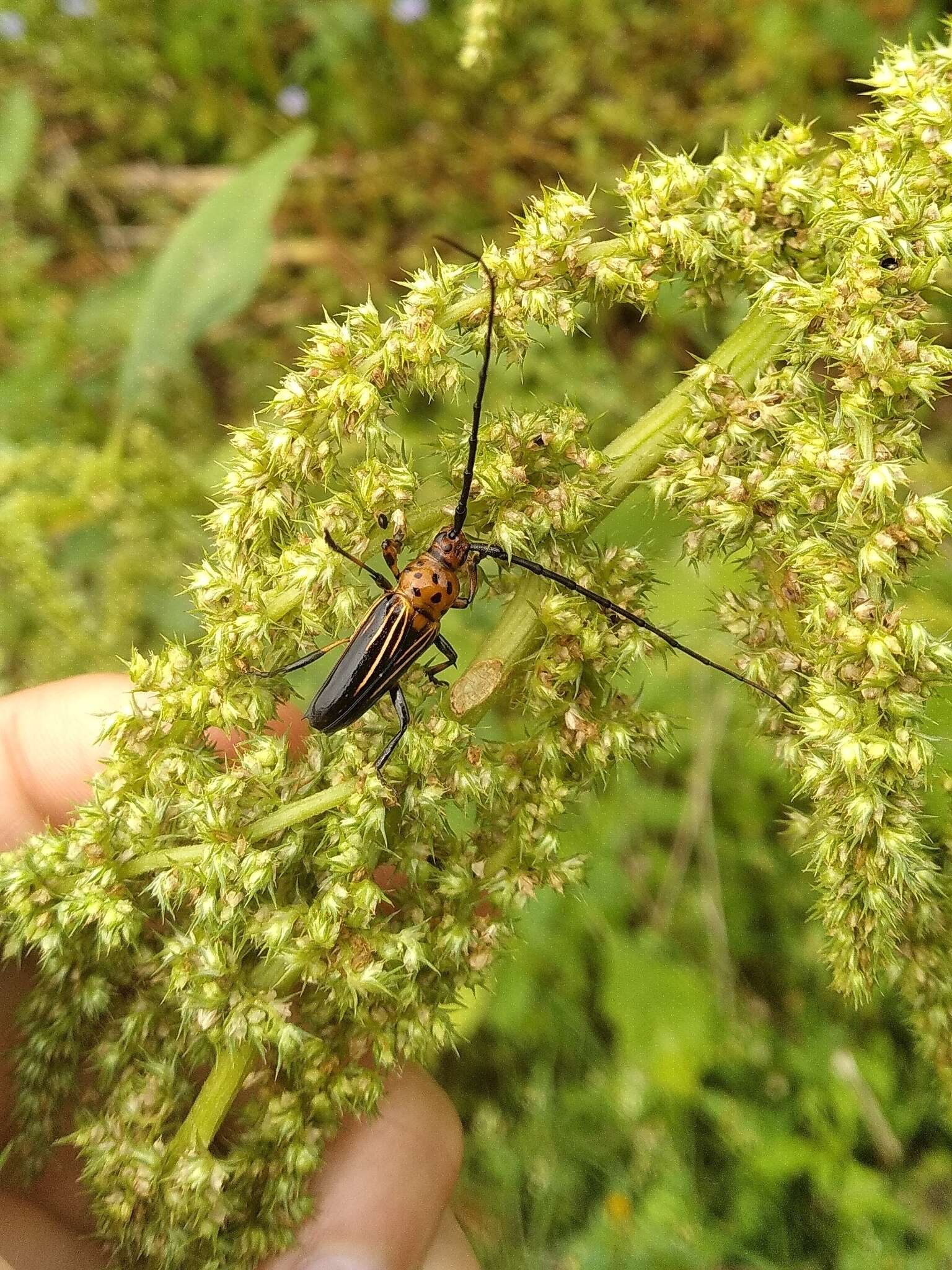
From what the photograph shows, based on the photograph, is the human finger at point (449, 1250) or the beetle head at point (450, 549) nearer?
the beetle head at point (450, 549)

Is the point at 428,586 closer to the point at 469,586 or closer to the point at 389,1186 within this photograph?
the point at 469,586

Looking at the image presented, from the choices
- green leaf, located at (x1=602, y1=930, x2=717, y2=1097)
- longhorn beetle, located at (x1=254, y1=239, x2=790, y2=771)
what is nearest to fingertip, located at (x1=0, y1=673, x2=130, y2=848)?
longhorn beetle, located at (x1=254, y1=239, x2=790, y2=771)

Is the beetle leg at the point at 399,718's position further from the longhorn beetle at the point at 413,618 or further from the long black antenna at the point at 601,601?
the long black antenna at the point at 601,601

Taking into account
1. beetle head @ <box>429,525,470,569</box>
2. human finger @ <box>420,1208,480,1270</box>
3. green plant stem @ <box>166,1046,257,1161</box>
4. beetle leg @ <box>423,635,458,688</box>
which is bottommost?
human finger @ <box>420,1208,480,1270</box>

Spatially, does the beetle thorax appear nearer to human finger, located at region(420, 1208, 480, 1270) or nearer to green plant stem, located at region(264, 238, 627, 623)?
green plant stem, located at region(264, 238, 627, 623)

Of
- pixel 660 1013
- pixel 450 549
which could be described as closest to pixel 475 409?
pixel 450 549

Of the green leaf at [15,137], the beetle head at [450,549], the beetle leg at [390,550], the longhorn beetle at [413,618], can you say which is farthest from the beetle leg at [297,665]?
the green leaf at [15,137]
